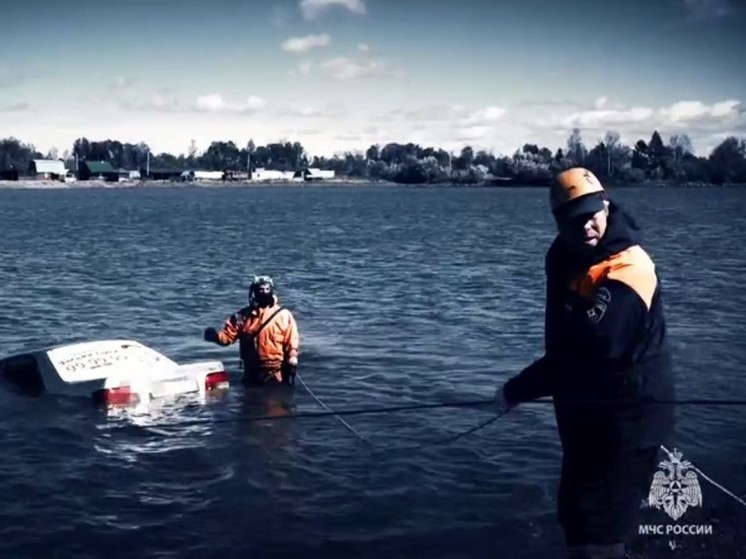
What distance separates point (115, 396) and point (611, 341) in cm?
1036

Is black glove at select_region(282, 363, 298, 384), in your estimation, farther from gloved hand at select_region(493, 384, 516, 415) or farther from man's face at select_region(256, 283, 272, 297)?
gloved hand at select_region(493, 384, 516, 415)

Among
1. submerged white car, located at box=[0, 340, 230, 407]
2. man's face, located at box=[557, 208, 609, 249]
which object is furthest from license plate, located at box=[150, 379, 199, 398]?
man's face, located at box=[557, 208, 609, 249]

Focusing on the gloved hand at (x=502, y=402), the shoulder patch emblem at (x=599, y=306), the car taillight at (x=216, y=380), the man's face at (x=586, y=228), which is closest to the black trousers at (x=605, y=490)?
the gloved hand at (x=502, y=402)

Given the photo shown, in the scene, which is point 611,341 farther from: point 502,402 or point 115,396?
point 115,396

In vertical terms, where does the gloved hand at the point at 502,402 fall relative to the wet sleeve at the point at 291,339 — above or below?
above

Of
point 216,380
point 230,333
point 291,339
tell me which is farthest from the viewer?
point 216,380

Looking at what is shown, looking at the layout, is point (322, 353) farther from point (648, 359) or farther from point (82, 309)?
point (648, 359)

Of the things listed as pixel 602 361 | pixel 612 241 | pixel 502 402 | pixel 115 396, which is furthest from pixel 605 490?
pixel 115 396

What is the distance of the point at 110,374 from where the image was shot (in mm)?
14617

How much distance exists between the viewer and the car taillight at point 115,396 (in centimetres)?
1427

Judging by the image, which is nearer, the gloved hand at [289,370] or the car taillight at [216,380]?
the gloved hand at [289,370]

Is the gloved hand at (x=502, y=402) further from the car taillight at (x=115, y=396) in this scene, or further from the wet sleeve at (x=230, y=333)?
the car taillight at (x=115, y=396)

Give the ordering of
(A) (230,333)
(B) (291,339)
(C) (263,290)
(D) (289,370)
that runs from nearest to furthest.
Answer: (C) (263,290) → (A) (230,333) → (B) (291,339) → (D) (289,370)

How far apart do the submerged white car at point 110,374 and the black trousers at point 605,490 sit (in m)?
9.83
